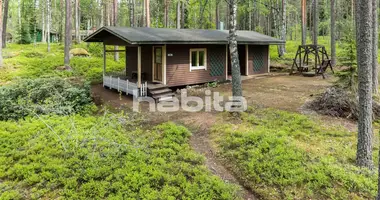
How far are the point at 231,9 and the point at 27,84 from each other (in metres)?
8.26

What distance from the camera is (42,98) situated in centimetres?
1032

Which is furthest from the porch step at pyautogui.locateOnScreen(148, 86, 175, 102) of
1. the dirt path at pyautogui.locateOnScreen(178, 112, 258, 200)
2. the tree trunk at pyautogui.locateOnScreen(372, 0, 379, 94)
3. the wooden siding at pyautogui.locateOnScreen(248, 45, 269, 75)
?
the tree trunk at pyautogui.locateOnScreen(372, 0, 379, 94)

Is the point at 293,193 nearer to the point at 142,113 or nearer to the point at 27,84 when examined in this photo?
the point at 142,113

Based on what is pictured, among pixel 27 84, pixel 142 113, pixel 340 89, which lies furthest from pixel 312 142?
pixel 27 84

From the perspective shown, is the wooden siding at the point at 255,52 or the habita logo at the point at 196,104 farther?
the wooden siding at the point at 255,52

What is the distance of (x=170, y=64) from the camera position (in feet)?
44.3

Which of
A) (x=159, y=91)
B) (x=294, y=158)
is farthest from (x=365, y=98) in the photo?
(x=159, y=91)

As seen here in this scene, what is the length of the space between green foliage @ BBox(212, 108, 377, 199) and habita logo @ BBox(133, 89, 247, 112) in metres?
1.03

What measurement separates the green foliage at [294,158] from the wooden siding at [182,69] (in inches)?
225

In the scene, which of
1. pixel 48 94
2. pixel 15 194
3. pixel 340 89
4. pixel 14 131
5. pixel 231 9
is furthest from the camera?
pixel 48 94

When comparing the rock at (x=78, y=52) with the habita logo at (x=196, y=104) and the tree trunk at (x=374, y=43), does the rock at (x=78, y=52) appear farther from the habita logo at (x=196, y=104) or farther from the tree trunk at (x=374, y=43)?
the tree trunk at (x=374, y=43)

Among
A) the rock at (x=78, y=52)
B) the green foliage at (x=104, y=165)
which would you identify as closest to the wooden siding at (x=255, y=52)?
the green foliage at (x=104, y=165)

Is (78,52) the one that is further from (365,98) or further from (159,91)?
(365,98)

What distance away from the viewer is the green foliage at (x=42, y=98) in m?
9.32
